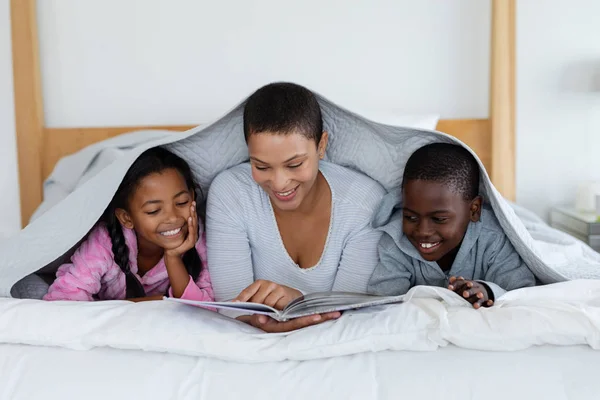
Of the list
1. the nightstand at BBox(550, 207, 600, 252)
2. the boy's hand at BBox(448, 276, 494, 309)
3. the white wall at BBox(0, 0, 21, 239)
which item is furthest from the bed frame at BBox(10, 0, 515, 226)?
the boy's hand at BBox(448, 276, 494, 309)

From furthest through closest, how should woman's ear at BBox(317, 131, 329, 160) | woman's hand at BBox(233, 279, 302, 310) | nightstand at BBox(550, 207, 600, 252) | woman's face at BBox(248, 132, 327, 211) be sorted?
nightstand at BBox(550, 207, 600, 252) → woman's ear at BBox(317, 131, 329, 160) → woman's face at BBox(248, 132, 327, 211) → woman's hand at BBox(233, 279, 302, 310)

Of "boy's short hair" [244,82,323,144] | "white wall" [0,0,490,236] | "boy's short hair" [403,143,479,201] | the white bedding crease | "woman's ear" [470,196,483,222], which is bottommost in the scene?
Answer: the white bedding crease

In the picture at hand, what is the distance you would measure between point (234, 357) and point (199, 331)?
84 mm

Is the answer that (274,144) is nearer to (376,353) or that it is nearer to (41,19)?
(376,353)

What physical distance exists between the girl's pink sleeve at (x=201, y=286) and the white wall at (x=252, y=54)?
1.05 m

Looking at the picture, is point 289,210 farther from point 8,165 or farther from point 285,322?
point 8,165

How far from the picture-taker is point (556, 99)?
242 centimetres

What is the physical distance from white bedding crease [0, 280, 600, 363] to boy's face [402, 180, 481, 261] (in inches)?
9.1

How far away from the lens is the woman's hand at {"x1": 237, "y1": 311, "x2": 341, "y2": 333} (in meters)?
1.07

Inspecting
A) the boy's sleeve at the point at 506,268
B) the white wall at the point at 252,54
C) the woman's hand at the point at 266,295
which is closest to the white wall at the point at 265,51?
the white wall at the point at 252,54

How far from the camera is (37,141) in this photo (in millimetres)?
2395

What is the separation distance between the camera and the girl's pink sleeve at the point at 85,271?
1.33 m

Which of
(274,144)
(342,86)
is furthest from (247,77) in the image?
(274,144)

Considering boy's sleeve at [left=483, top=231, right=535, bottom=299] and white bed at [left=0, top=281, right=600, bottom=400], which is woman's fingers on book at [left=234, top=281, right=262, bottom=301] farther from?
boy's sleeve at [left=483, top=231, right=535, bottom=299]
